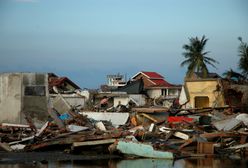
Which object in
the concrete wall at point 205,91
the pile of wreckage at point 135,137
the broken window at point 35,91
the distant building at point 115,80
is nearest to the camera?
the pile of wreckage at point 135,137

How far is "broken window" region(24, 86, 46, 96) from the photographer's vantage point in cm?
2589

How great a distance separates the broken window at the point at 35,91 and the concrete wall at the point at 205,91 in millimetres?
14765

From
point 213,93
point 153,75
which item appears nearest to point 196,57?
point 153,75

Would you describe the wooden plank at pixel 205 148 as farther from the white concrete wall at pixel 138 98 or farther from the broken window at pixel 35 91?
the white concrete wall at pixel 138 98

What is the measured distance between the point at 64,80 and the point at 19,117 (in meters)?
34.1

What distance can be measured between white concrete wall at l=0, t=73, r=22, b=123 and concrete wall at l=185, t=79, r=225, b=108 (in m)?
16.1

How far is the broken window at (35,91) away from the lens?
2589 cm

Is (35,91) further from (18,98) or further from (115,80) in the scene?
(115,80)

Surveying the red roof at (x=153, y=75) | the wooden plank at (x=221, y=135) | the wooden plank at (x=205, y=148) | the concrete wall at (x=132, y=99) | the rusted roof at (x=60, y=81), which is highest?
the red roof at (x=153, y=75)

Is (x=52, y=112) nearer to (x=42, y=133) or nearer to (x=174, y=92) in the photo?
(x=42, y=133)

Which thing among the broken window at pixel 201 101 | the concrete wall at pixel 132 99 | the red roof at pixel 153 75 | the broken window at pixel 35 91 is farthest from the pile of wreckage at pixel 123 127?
the red roof at pixel 153 75

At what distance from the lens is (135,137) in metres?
22.5

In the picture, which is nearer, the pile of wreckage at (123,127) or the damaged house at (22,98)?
the pile of wreckage at (123,127)

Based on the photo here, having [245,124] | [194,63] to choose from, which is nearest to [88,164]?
[245,124]
